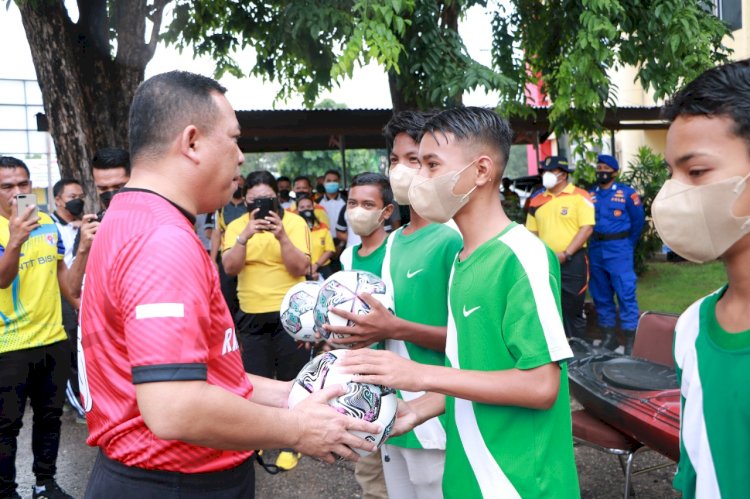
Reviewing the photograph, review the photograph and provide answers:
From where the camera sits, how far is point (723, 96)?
144 cm

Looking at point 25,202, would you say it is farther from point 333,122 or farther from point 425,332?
point 333,122

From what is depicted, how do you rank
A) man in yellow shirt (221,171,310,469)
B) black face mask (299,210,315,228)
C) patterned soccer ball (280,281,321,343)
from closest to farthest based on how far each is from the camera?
patterned soccer ball (280,281,321,343), man in yellow shirt (221,171,310,469), black face mask (299,210,315,228)

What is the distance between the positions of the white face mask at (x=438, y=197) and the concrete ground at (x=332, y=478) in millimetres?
2721

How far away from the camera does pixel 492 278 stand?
76.0 inches

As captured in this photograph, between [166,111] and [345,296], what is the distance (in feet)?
3.73

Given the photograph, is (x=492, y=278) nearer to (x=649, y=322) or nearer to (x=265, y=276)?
(x=649, y=322)

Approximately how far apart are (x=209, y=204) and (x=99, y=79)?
213 inches

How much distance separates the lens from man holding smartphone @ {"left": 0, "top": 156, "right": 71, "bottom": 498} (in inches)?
153

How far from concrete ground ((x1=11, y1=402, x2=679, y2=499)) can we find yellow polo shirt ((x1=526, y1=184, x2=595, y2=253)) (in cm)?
313

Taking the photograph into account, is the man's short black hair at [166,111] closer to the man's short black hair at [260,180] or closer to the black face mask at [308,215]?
the man's short black hair at [260,180]

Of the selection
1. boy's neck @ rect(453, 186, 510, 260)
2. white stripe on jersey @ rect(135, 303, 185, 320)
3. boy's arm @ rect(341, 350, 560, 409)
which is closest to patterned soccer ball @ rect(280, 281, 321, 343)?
boy's neck @ rect(453, 186, 510, 260)

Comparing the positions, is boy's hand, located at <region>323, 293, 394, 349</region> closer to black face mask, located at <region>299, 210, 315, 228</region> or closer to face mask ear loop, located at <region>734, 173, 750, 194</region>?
face mask ear loop, located at <region>734, 173, 750, 194</region>

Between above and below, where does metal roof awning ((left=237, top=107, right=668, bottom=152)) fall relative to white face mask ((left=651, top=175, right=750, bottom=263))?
above

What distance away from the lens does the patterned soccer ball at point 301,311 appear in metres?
2.94
